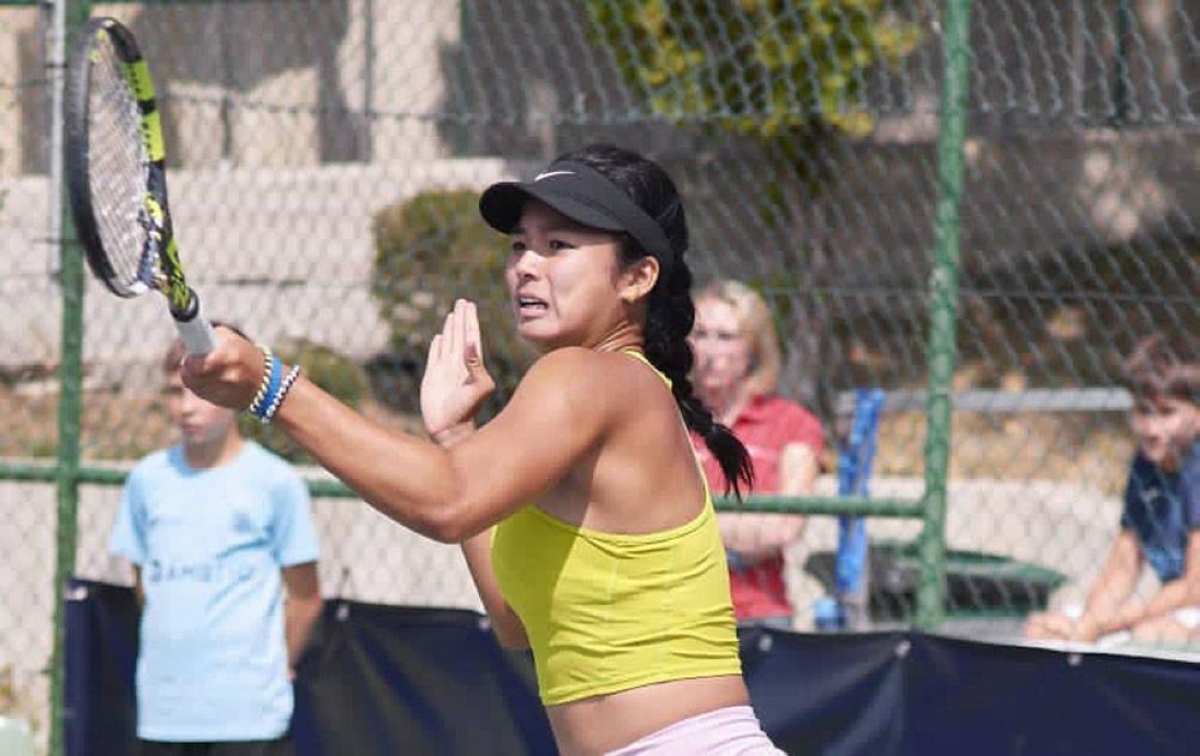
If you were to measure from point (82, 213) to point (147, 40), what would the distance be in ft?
29.7

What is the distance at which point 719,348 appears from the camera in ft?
17.9

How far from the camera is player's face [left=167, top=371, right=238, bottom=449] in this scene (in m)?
5.23

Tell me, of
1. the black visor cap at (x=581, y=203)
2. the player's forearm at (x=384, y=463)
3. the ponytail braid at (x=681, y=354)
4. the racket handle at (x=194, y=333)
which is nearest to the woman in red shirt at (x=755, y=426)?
the ponytail braid at (x=681, y=354)

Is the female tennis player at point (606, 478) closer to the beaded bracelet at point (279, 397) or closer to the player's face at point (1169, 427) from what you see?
the beaded bracelet at point (279, 397)

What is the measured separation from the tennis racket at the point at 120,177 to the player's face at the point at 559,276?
0.53 m

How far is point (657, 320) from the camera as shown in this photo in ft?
11.0

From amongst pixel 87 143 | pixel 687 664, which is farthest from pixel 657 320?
pixel 87 143

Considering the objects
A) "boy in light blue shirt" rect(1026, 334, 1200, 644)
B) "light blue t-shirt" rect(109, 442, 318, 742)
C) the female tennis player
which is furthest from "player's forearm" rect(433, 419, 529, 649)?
"boy in light blue shirt" rect(1026, 334, 1200, 644)

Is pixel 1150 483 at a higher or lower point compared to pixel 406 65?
lower

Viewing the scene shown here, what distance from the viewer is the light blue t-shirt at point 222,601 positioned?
17.1ft

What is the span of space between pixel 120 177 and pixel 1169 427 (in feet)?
8.97

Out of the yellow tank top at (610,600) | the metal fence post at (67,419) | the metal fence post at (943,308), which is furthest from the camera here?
the metal fence post at (67,419)

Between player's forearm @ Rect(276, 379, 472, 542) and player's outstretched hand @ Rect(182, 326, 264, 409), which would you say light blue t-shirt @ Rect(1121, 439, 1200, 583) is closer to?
player's forearm @ Rect(276, 379, 472, 542)

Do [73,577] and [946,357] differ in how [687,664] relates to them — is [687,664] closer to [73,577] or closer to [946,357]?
[946,357]
